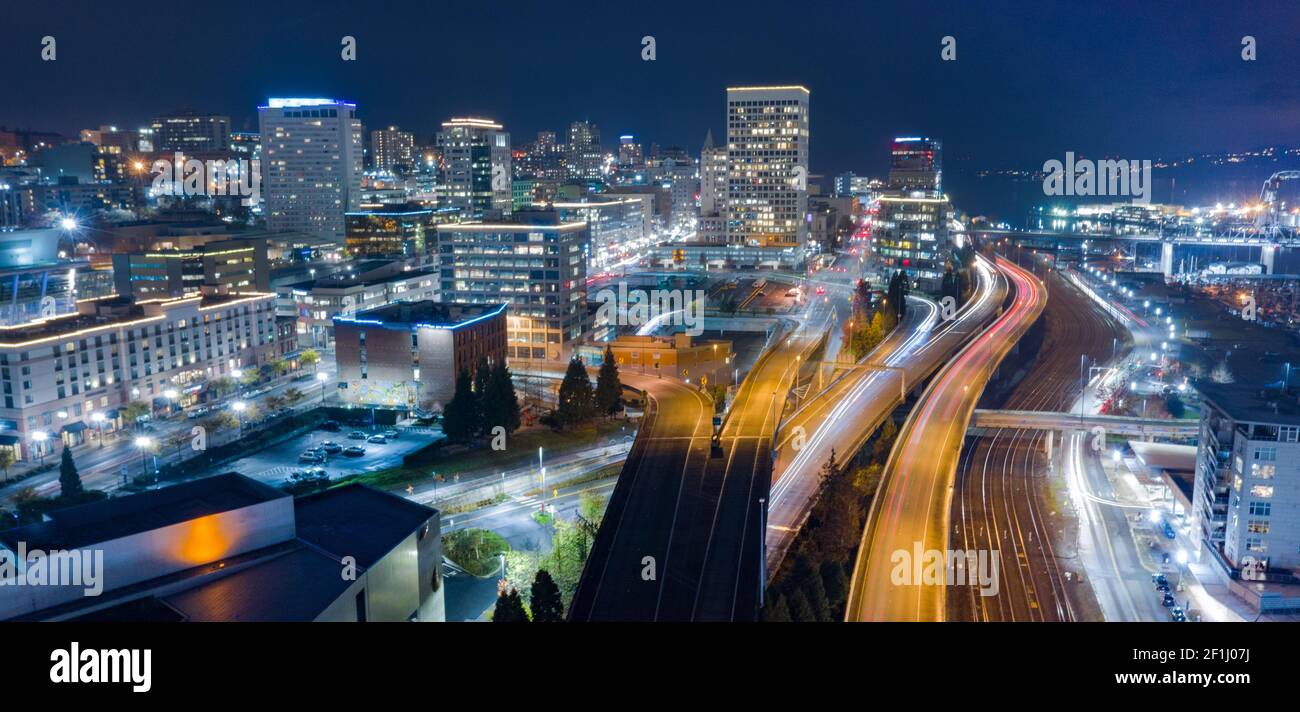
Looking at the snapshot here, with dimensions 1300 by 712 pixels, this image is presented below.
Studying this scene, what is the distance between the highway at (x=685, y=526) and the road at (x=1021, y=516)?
311cm

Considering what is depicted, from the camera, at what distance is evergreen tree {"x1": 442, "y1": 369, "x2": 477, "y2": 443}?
16.2 metres

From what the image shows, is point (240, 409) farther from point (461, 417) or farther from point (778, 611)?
point (778, 611)


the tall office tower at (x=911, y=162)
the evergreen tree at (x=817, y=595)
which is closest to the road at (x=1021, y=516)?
the evergreen tree at (x=817, y=595)

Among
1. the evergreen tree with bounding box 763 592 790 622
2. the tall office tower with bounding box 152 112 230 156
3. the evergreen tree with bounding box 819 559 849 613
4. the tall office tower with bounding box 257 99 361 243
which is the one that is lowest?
the evergreen tree with bounding box 819 559 849 613

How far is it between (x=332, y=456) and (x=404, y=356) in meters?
3.38

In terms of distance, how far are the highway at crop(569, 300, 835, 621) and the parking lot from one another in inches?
187

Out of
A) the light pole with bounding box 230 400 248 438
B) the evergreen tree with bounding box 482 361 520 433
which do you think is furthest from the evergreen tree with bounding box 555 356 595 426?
the light pole with bounding box 230 400 248 438

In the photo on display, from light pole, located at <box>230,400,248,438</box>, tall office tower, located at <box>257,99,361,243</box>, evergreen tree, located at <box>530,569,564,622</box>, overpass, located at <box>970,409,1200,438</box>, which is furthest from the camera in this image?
tall office tower, located at <box>257,99,361,243</box>

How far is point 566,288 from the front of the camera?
23.4m
